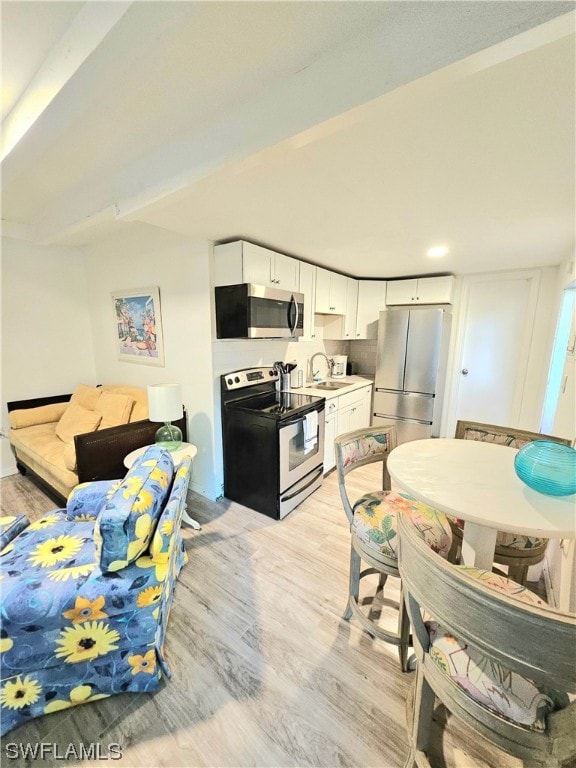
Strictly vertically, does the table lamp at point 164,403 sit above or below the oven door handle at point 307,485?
above

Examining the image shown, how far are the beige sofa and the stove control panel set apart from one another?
0.65 meters

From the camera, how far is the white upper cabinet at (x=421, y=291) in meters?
3.73

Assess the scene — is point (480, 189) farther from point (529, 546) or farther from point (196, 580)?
point (196, 580)

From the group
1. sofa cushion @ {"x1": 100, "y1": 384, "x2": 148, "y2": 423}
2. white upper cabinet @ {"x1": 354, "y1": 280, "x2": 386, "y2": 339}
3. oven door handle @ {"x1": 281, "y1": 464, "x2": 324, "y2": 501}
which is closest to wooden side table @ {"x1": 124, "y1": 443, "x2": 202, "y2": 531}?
sofa cushion @ {"x1": 100, "y1": 384, "x2": 148, "y2": 423}

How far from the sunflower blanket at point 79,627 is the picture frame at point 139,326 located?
6.52 feet

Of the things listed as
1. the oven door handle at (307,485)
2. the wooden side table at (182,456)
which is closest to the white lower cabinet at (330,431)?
the oven door handle at (307,485)

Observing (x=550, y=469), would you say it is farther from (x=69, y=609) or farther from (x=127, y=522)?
(x=69, y=609)

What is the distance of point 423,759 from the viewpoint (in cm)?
98

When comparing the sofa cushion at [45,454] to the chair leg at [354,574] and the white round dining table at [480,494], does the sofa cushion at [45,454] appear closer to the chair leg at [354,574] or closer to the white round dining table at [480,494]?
the chair leg at [354,574]

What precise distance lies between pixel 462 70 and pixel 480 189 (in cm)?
94

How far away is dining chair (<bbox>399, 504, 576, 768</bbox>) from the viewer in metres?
0.61


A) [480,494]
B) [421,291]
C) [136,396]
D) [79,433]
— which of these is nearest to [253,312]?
[136,396]

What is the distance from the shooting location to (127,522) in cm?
118

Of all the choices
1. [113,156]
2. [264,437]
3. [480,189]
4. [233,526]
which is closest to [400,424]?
[264,437]
